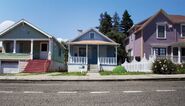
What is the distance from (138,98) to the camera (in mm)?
9008

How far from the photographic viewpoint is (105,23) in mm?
84875

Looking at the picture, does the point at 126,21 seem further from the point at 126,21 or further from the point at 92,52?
the point at 92,52

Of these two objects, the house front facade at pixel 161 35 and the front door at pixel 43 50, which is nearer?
the house front facade at pixel 161 35

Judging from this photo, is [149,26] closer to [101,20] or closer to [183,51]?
[183,51]

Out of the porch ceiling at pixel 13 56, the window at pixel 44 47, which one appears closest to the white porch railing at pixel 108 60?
the window at pixel 44 47

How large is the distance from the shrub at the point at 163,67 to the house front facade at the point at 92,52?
523 inches

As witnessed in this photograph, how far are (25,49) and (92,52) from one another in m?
9.36

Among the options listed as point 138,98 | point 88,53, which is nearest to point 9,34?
point 88,53

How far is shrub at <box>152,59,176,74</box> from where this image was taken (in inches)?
890

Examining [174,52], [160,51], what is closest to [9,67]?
[160,51]

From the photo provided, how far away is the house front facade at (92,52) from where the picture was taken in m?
36.4

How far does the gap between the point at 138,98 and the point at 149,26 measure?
3100 centimetres

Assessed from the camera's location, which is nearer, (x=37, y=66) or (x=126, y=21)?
(x=37, y=66)

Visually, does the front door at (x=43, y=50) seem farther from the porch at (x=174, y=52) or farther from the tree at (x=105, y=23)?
the tree at (x=105, y=23)
